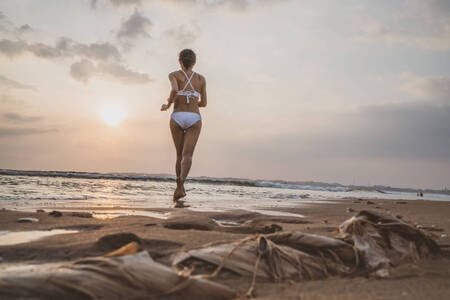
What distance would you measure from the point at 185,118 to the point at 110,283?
5.74m

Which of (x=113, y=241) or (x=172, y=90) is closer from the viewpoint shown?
(x=113, y=241)

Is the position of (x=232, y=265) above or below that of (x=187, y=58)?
below

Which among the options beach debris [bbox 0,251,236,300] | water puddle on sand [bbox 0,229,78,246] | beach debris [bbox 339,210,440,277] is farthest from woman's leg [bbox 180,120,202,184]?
beach debris [bbox 0,251,236,300]

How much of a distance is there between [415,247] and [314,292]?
887 millimetres

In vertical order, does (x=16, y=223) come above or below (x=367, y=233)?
below

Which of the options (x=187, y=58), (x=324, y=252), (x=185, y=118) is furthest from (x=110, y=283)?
(x=187, y=58)

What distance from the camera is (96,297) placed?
4.05 feet

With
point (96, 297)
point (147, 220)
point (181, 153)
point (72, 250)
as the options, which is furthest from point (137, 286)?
point (181, 153)

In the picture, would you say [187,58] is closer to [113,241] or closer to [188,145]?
[188,145]

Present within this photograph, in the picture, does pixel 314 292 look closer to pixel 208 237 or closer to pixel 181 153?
pixel 208 237

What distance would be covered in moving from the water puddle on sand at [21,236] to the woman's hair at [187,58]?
4.70 metres

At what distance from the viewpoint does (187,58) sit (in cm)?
694

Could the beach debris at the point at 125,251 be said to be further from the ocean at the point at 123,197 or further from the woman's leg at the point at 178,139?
the woman's leg at the point at 178,139

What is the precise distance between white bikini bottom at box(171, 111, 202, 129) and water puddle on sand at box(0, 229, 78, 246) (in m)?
4.29
